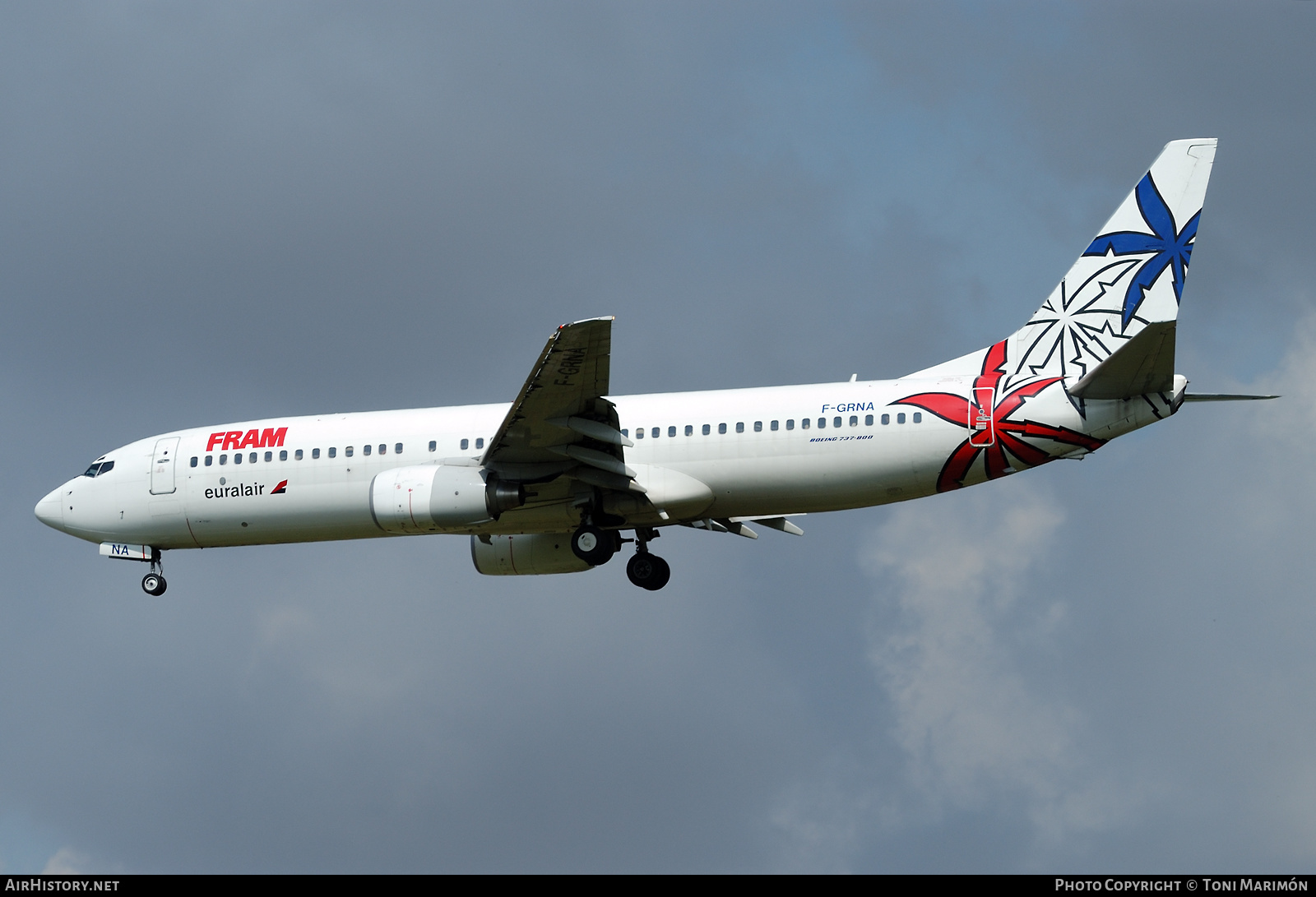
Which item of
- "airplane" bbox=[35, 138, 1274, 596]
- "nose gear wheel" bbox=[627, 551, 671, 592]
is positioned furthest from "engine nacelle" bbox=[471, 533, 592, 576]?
"nose gear wheel" bbox=[627, 551, 671, 592]

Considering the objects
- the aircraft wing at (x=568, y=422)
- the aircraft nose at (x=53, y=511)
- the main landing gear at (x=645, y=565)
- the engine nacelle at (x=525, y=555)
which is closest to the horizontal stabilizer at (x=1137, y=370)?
the aircraft wing at (x=568, y=422)

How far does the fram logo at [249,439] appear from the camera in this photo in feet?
126

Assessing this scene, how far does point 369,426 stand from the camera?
38.3 metres

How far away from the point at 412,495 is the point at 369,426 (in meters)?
3.72

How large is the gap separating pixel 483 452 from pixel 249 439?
230 inches

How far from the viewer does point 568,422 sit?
1364 inches

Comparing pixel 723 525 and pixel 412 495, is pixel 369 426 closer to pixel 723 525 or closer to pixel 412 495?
pixel 412 495

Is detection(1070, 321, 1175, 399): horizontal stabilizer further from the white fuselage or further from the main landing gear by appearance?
the main landing gear

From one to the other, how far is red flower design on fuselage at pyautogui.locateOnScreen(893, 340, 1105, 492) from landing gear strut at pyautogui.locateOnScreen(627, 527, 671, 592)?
7.23 m

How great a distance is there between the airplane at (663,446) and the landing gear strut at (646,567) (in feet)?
0.14

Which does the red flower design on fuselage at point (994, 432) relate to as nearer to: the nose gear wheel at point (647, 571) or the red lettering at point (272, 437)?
the nose gear wheel at point (647, 571)

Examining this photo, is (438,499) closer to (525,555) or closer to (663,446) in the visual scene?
(663,446)

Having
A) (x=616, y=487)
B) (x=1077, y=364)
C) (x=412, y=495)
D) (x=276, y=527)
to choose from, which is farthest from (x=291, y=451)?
(x=1077, y=364)

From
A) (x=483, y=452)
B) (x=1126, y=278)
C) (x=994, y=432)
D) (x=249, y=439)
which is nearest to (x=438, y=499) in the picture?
(x=483, y=452)
